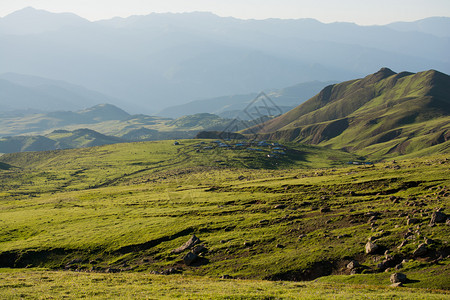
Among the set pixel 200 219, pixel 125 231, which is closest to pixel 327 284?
pixel 200 219

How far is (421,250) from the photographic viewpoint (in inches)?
1775

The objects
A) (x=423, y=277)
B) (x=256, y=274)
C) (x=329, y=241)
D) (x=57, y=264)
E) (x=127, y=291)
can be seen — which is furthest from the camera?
(x=57, y=264)

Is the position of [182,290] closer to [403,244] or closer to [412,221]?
[403,244]

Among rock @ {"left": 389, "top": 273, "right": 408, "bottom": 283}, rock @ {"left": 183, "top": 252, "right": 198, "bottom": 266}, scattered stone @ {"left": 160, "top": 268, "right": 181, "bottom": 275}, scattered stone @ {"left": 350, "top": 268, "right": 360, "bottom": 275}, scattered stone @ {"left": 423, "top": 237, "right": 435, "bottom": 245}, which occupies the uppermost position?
scattered stone @ {"left": 423, "top": 237, "right": 435, "bottom": 245}

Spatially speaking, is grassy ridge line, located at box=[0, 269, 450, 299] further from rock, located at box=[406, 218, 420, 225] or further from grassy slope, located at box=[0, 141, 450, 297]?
rock, located at box=[406, 218, 420, 225]

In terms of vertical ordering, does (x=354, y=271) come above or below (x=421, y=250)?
below

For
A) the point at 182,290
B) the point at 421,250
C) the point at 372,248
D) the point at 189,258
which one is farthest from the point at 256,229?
the point at 182,290

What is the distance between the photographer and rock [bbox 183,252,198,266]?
56.7m

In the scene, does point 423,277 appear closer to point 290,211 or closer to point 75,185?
point 290,211

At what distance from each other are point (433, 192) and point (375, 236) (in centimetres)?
2388

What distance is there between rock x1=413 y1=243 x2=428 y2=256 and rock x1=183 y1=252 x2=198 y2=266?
3065cm

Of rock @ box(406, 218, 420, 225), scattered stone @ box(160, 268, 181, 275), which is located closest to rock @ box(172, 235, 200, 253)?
scattered stone @ box(160, 268, 181, 275)

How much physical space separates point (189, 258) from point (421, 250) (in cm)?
3209

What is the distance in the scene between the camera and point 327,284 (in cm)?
4091
